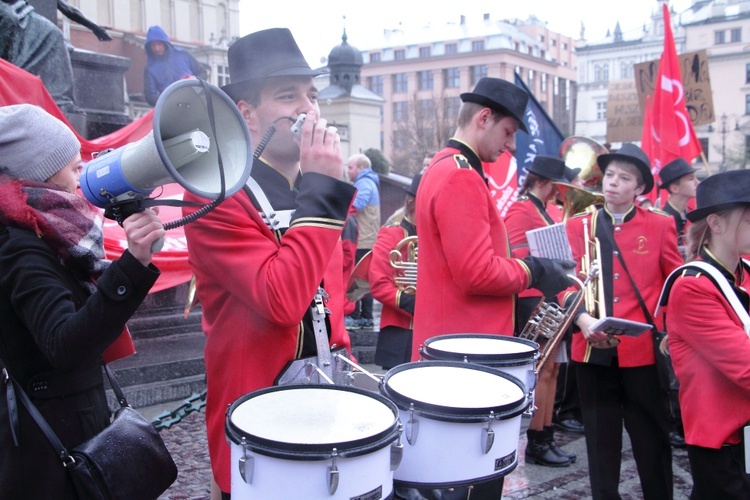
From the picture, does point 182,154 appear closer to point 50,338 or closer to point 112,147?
point 50,338

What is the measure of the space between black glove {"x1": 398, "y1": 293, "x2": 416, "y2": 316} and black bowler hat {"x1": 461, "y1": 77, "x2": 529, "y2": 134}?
194 cm

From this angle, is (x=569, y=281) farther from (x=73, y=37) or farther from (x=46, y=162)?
(x=73, y=37)

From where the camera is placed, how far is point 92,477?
203cm

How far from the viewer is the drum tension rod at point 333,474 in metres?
1.62

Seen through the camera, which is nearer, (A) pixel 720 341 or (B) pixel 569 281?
(A) pixel 720 341

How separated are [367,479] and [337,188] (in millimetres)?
845

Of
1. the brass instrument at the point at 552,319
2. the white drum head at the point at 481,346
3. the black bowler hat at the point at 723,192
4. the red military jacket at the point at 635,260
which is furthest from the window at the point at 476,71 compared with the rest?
the white drum head at the point at 481,346

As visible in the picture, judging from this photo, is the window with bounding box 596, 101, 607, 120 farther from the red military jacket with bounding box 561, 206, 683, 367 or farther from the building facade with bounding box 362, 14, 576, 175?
the red military jacket with bounding box 561, 206, 683, 367

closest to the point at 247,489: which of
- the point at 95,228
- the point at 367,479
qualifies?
the point at 367,479

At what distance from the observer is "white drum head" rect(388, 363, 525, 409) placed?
2.08m

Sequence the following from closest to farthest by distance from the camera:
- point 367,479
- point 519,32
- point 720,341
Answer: point 367,479 < point 720,341 < point 519,32

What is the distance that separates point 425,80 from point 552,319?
7931 cm

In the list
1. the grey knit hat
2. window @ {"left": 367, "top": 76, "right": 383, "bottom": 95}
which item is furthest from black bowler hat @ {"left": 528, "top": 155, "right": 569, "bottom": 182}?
window @ {"left": 367, "top": 76, "right": 383, "bottom": 95}

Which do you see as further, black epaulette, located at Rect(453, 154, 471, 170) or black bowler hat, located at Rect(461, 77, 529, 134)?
black bowler hat, located at Rect(461, 77, 529, 134)
